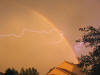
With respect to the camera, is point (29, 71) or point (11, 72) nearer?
point (11, 72)

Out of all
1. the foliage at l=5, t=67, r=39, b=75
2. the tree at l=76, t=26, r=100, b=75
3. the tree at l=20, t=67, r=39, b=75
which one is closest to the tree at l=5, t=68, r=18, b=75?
the foliage at l=5, t=67, r=39, b=75

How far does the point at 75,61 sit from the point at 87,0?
53.2 inches

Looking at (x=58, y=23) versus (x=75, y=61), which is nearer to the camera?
(x=75, y=61)

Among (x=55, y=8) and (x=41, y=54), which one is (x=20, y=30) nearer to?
(x=41, y=54)

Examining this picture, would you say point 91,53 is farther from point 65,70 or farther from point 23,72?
point 23,72

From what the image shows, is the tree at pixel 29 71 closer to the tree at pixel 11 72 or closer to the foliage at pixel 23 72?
the foliage at pixel 23 72

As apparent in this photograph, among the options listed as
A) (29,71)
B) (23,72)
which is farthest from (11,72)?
(29,71)

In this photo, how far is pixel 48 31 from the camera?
321cm

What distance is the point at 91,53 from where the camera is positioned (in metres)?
2.73

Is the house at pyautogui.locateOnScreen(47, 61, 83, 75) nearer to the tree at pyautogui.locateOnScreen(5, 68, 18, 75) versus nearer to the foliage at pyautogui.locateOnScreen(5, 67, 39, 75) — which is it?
the foliage at pyautogui.locateOnScreen(5, 67, 39, 75)

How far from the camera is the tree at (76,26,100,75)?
8.52ft

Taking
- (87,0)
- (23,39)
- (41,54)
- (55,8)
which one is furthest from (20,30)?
(87,0)

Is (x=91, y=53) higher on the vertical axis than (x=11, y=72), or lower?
higher

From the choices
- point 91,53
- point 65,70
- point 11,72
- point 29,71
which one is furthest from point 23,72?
point 91,53
